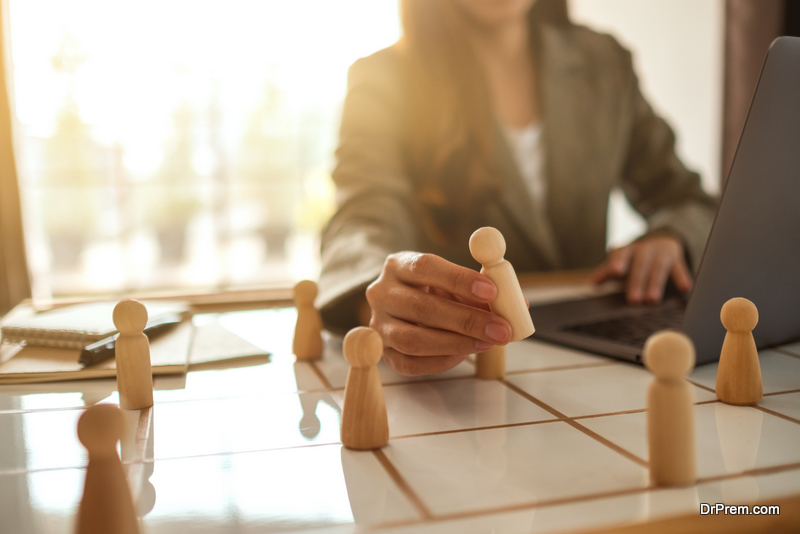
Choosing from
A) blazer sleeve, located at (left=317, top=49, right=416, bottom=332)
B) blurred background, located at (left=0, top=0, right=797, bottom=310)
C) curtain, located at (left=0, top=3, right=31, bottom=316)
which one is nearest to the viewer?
blazer sleeve, located at (left=317, top=49, right=416, bottom=332)

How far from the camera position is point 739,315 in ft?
1.89

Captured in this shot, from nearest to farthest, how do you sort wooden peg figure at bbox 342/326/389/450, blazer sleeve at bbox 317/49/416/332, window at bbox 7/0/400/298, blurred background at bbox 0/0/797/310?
1. wooden peg figure at bbox 342/326/389/450
2. blazer sleeve at bbox 317/49/416/332
3. blurred background at bbox 0/0/797/310
4. window at bbox 7/0/400/298

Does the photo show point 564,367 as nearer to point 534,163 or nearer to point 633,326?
point 633,326

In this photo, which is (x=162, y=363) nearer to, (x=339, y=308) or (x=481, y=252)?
(x=339, y=308)

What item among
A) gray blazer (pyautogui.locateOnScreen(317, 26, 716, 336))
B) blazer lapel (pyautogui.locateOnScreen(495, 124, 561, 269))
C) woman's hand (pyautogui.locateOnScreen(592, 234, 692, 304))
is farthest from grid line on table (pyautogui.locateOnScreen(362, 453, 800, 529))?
blazer lapel (pyautogui.locateOnScreen(495, 124, 561, 269))

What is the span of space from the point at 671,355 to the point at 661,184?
1263 millimetres

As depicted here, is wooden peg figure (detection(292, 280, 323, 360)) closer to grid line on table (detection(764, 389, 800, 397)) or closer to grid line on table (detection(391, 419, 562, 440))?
grid line on table (detection(391, 419, 562, 440))

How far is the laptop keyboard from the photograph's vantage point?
82 cm

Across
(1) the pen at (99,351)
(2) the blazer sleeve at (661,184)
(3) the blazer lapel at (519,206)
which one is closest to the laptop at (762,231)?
(2) the blazer sleeve at (661,184)

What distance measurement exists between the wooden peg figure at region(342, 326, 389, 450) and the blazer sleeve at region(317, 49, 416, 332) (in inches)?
12.7

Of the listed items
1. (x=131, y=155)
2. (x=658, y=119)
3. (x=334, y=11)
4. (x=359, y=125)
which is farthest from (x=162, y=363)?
(x=131, y=155)

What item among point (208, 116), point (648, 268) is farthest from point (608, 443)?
point (208, 116)

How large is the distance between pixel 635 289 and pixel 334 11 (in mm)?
3170

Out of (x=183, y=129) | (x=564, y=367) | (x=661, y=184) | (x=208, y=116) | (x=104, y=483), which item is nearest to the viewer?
(x=104, y=483)
